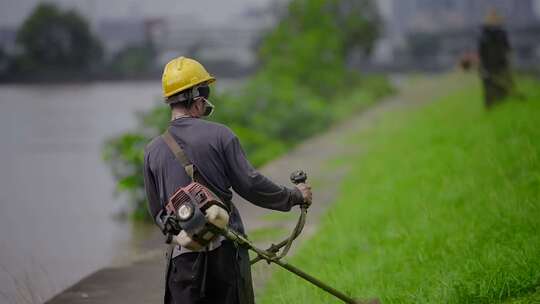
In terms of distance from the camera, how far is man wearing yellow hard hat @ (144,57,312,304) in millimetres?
4629

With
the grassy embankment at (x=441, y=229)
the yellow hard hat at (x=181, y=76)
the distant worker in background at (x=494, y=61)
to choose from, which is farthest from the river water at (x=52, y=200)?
the distant worker in background at (x=494, y=61)

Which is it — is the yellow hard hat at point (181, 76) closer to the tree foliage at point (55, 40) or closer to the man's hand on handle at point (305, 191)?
the man's hand on handle at point (305, 191)

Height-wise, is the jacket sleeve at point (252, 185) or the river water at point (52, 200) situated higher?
the jacket sleeve at point (252, 185)

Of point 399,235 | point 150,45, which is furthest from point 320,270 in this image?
point 150,45

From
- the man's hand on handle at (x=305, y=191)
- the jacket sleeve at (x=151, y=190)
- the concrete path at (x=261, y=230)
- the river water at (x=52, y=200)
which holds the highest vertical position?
the jacket sleeve at (x=151, y=190)

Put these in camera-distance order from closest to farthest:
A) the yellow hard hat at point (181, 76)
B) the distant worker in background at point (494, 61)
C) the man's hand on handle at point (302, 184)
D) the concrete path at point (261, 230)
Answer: the yellow hard hat at point (181, 76)
the man's hand on handle at point (302, 184)
the concrete path at point (261, 230)
the distant worker in background at point (494, 61)

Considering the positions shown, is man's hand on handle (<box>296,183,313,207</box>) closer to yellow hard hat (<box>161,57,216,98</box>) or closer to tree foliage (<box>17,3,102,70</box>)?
yellow hard hat (<box>161,57,216,98</box>)

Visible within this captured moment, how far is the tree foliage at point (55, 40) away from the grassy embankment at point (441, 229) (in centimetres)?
1746

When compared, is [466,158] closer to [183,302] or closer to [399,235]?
[399,235]

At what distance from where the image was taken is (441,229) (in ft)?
25.0

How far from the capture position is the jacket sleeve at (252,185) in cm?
462

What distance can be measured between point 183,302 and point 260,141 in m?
13.8

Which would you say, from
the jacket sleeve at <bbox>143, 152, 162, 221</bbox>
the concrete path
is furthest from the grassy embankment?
the jacket sleeve at <bbox>143, 152, 162, 221</bbox>

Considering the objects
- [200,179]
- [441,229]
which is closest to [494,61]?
[441,229]
